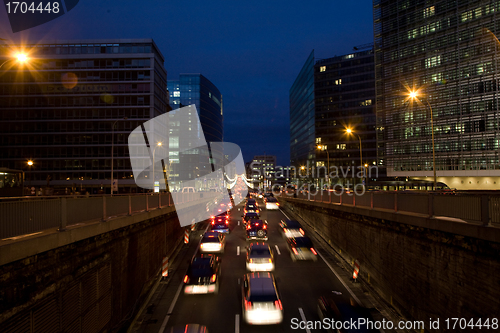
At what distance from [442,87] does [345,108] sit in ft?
158

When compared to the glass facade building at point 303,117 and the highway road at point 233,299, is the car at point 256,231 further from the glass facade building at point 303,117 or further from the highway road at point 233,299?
the glass facade building at point 303,117

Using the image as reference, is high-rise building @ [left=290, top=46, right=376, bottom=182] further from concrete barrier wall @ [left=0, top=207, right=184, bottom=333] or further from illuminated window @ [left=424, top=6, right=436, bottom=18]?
concrete barrier wall @ [left=0, top=207, right=184, bottom=333]

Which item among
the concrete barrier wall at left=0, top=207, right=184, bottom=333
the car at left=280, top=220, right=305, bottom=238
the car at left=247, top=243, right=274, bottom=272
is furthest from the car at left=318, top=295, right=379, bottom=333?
the car at left=280, top=220, right=305, bottom=238

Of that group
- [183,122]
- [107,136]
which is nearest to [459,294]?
[107,136]

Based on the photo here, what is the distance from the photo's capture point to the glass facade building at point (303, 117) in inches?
4053

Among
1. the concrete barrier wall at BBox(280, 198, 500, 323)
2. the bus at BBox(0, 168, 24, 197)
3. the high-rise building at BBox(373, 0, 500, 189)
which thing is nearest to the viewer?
the concrete barrier wall at BBox(280, 198, 500, 323)

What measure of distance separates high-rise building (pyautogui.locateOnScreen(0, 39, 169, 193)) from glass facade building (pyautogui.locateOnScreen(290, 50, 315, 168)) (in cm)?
5457

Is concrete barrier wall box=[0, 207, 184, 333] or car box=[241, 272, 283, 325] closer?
concrete barrier wall box=[0, 207, 184, 333]

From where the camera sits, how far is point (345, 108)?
95.6m

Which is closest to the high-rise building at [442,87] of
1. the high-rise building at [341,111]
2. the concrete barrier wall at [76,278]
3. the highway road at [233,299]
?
the high-rise building at [341,111]

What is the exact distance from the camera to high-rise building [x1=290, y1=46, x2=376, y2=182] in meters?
92.8

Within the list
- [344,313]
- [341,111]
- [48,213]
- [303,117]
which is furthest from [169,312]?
[303,117]

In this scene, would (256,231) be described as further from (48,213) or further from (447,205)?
(48,213)

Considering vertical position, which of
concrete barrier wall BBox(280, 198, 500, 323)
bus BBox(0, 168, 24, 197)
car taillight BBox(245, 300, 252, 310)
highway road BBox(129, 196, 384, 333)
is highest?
bus BBox(0, 168, 24, 197)
